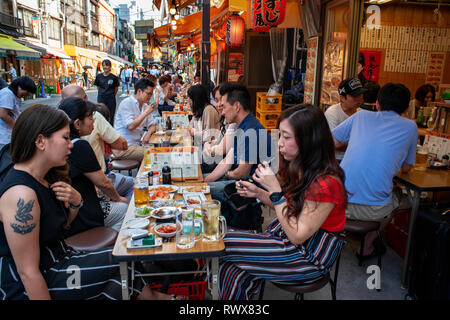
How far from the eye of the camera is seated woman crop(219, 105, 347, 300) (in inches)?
77.0

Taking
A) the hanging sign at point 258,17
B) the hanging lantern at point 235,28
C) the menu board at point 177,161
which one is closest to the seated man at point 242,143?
the menu board at point 177,161

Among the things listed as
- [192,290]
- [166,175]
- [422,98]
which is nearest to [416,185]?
[192,290]

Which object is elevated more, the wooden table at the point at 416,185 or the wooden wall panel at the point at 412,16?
the wooden wall panel at the point at 412,16

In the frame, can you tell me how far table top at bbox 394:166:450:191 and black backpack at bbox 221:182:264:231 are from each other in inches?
55.0

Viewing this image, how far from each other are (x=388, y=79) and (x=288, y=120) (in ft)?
26.6

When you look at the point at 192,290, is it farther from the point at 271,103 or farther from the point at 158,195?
the point at 271,103

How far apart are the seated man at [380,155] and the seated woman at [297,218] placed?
1.10 m

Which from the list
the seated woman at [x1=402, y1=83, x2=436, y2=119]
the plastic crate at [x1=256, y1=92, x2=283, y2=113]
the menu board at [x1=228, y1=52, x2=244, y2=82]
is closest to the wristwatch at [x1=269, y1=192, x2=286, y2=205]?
the seated woman at [x1=402, y1=83, x2=436, y2=119]

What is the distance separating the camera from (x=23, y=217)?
1.73 meters

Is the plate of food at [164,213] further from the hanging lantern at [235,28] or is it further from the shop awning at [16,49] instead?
the shop awning at [16,49]

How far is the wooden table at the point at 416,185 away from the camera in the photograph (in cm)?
289

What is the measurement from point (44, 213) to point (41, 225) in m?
0.07
